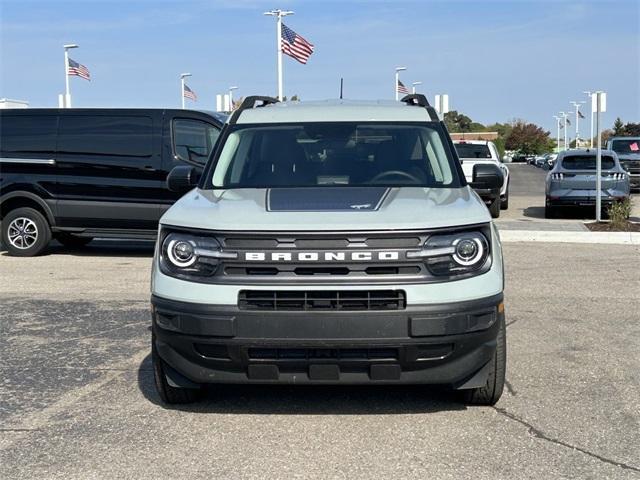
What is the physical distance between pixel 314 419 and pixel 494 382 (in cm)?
108

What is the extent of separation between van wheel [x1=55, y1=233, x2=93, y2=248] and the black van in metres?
0.68

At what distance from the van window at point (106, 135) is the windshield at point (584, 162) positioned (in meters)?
9.75

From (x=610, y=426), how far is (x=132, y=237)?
8268mm

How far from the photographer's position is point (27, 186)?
38.0 ft

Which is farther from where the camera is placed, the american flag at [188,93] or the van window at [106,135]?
the american flag at [188,93]

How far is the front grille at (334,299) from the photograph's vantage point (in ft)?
13.5

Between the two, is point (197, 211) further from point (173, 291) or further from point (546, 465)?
point (546, 465)

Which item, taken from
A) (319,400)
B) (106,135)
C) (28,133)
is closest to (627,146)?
(106,135)

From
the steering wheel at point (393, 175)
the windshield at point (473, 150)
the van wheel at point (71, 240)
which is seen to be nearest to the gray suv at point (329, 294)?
the steering wheel at point (393, 175)

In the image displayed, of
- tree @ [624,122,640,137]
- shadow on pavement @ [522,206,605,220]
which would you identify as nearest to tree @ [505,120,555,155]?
tree @ [624,122,640,137]

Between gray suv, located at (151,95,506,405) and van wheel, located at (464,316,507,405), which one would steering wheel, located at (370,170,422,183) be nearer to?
gray suv, located at (151,95,506,405)

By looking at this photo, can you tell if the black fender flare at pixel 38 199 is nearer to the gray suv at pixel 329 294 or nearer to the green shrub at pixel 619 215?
the gray suv at pixel 329 294

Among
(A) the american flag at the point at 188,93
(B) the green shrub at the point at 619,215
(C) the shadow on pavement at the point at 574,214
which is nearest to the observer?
(B) the green shrub at the point at 619,215

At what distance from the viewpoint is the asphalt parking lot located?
3.95 meters
